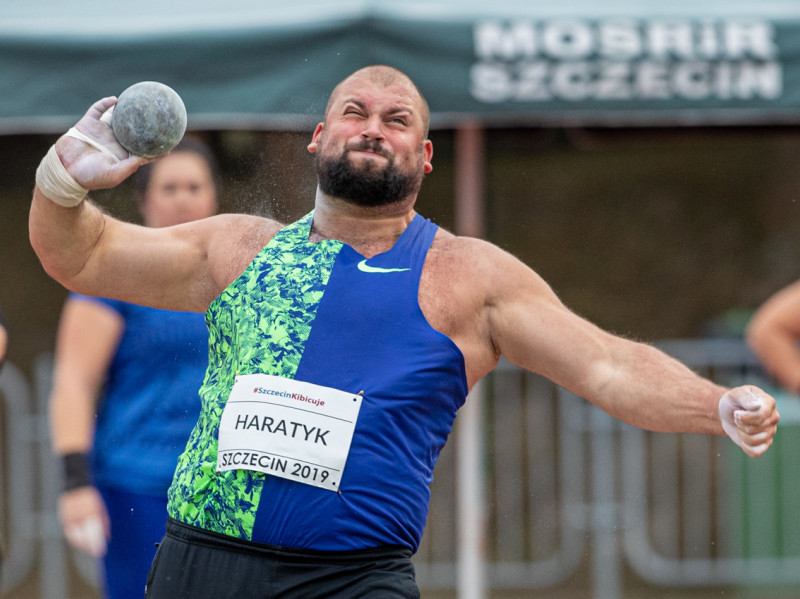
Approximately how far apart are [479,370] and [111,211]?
1.16 meters

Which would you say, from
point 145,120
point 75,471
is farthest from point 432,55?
point 145,120

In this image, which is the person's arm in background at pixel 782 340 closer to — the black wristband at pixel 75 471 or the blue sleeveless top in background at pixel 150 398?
the blue sleeveless top in background at pixel 150 398

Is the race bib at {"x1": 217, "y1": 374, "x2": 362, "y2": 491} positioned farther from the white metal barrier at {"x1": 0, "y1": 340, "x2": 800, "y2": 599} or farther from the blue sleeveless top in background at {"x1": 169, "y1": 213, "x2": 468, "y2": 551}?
the white metal barrier at {"x1": 0, "y1": 340, "x2": 800, "y2": 599}

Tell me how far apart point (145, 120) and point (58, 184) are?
0.24 m

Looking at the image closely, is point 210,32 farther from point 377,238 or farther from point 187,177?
point 377,238

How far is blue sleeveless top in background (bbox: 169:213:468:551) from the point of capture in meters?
2.59

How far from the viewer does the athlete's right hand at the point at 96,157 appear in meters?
2.64

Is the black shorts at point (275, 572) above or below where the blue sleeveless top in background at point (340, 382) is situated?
below

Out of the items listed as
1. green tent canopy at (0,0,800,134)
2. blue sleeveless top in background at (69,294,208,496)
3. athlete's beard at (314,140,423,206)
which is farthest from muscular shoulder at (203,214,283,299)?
green tent canopy at (0,0,800,134)

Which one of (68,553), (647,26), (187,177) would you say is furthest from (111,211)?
(68,553)

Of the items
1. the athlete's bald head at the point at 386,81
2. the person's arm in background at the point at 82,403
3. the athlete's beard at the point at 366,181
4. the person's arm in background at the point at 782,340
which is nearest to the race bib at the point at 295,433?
the athlete's beard at the point at 366,181

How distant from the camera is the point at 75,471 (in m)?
4.20

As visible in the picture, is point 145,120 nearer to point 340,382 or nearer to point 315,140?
point 315,140

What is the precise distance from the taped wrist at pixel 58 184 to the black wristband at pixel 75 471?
5.60 feet
